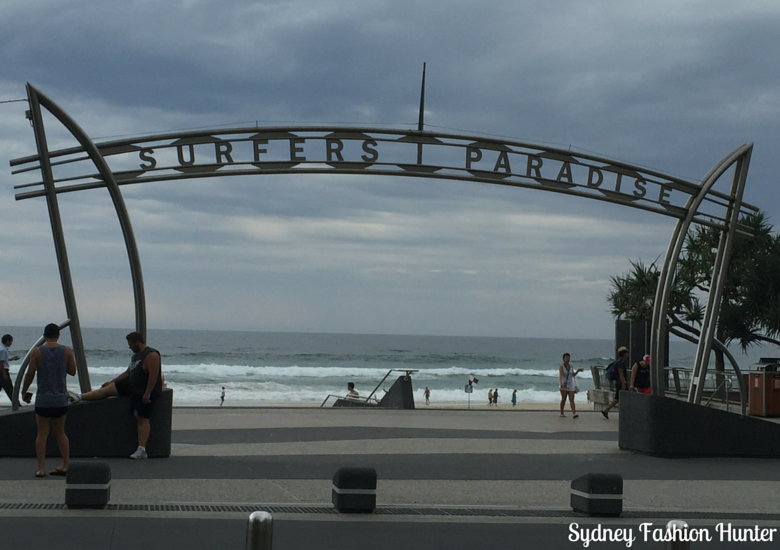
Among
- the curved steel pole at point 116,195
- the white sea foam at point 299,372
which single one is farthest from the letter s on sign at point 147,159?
the white sea foam at point 299,372

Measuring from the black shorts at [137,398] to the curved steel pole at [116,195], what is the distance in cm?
89

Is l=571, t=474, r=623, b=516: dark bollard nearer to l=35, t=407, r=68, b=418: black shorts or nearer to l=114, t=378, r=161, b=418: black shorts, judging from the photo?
l=114, t=378, r=161, b=418: black shorts

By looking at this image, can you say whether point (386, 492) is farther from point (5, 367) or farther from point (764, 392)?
point (764, 392)

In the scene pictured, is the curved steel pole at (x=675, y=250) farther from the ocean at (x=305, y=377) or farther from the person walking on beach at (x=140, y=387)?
the ocean at (x=305, y=377)

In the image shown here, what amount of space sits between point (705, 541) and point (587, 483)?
3.63 feet

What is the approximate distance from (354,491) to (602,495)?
218 cm

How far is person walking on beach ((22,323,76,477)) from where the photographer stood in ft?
29.2

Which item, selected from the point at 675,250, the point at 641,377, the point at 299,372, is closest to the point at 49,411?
the point at 675,250

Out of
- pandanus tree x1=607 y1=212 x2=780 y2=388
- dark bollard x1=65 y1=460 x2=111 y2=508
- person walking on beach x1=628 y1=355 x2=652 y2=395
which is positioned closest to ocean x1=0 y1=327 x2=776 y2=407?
pandanus tree x1=607 y1=212 x2=780 y2=388

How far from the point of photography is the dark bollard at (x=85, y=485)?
7293 millimetres

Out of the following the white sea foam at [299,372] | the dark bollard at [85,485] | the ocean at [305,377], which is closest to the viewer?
the dark bollard at [85,485]

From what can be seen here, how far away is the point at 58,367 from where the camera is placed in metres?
9.05

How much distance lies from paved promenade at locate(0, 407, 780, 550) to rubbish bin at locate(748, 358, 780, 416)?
7136 millimetres

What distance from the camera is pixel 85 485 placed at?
24.0ft
